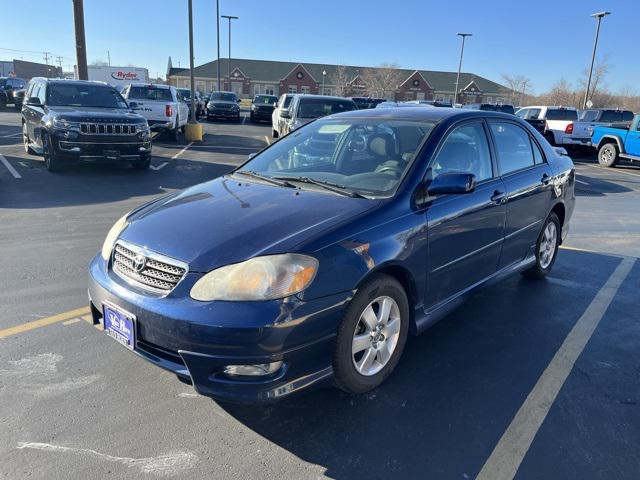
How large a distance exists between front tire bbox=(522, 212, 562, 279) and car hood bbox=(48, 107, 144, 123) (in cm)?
875

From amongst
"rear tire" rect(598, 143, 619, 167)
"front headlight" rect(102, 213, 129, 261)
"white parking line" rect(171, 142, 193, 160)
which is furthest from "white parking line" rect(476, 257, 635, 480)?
"rear tire" rect(598, 143, 619, 167)

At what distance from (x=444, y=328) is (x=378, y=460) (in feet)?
5.76

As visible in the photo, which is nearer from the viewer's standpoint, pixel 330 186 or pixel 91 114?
pixel 330 186

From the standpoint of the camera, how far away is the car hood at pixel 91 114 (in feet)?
33.7

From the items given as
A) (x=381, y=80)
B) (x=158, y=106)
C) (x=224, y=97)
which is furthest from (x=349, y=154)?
(x=381, y=80)

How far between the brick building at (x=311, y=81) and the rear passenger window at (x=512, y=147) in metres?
74.5

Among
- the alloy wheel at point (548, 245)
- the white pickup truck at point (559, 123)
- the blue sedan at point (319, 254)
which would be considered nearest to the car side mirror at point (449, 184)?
the blue sedan at point (319, 254)

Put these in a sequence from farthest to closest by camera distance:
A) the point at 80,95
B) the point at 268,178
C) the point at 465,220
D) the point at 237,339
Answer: the point at 80,95, the point at 268,178, the point at 465,220, the point at 237,339

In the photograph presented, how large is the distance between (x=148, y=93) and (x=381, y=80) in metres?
60.8

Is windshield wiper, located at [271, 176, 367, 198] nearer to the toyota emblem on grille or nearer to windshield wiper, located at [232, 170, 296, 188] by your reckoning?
windshield wiper, located at [232, 170, 296, 188]

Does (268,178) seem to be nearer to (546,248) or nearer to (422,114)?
Answer: (422,114)

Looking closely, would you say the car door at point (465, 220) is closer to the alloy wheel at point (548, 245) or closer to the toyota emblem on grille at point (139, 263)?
the alloy wheel at point (548, 245)

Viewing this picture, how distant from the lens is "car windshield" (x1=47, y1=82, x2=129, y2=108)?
1122 centimetres

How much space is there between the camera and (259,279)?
2.54m
